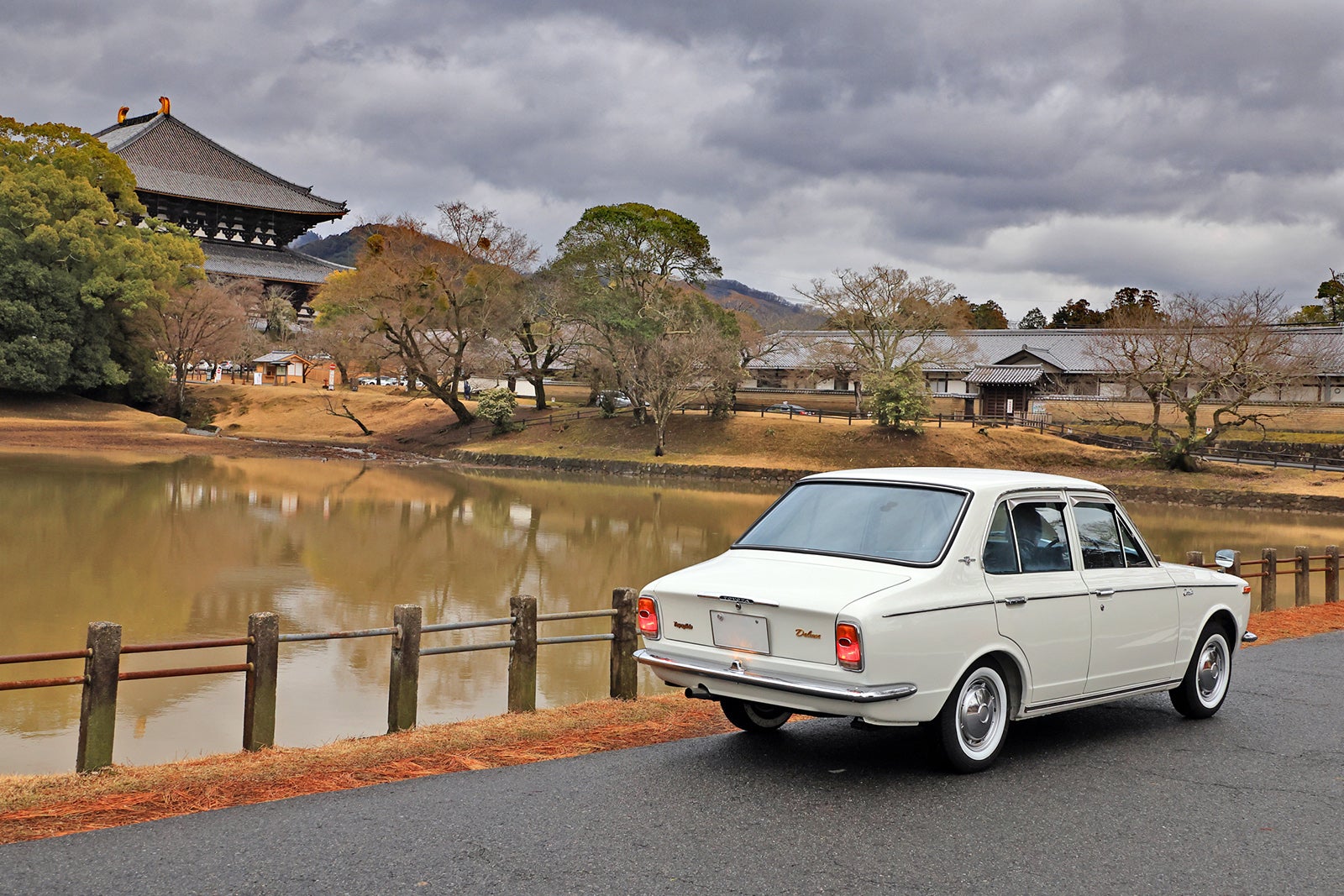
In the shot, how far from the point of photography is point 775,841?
5.09 metres

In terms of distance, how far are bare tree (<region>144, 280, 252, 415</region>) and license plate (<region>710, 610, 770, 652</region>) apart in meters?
56.9

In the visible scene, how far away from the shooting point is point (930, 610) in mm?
5828

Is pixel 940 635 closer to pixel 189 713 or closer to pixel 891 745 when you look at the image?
pixel 891 745

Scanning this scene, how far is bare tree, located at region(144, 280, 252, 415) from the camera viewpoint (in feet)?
188

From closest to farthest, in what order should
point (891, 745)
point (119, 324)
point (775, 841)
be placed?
point (775, 841) < point (891, 745) < point (119, 324)

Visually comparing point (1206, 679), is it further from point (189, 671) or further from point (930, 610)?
point (189, 671)

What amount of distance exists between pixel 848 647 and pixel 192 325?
59630 millimetres

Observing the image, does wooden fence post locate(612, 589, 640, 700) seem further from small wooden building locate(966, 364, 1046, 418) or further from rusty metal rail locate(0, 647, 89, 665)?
small wooden building locate(966, 364, 1046, 418)

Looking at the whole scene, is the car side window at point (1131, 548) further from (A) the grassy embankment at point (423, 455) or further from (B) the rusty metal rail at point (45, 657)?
(B) the rusty metal rail at point (45, 657)

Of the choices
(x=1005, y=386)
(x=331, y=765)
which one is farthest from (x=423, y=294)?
(x=331, y=765)

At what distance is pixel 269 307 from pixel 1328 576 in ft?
232

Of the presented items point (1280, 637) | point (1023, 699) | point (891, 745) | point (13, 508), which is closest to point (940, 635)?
point (1023, 699)

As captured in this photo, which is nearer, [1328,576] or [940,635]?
[940,635]

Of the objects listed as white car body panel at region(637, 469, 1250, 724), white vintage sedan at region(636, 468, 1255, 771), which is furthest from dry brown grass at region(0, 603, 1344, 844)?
white car body panel at region(637, 469, 1250, 724)
